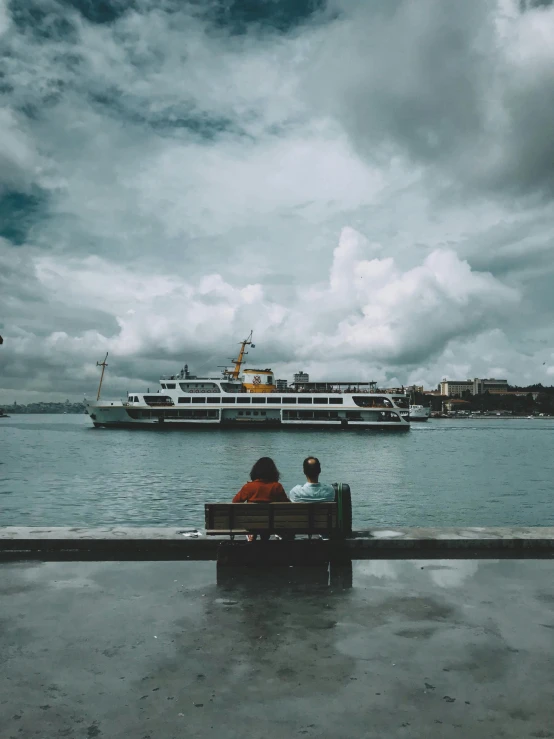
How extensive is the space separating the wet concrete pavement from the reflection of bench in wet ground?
0.10 feet

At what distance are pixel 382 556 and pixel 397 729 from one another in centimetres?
394

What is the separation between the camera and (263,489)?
741 centimetres

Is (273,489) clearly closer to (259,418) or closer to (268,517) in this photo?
(268,517)

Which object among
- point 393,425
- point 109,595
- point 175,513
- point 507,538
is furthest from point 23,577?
point 393,425

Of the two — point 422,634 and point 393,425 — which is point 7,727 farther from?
point 393,425

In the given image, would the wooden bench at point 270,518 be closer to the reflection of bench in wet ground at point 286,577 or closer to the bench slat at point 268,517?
the bench slat at point 268,517

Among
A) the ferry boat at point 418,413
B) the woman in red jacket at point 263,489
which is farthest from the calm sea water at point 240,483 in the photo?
the ferry boat at point 418,413

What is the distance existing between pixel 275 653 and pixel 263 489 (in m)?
3.12

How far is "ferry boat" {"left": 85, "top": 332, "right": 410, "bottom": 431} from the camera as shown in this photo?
3120 inches

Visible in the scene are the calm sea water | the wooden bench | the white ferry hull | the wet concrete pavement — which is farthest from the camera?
the white ferry hull

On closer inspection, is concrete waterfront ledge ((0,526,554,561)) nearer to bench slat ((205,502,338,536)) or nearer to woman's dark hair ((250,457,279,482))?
bench slat ((205,502,338,536))

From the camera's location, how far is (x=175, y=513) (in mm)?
18531

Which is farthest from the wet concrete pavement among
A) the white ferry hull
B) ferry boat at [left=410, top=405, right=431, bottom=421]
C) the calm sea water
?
ferry boat at [left=410, top=405, right=431, bottom=421]

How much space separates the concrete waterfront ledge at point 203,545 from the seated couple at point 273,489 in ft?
1.74
